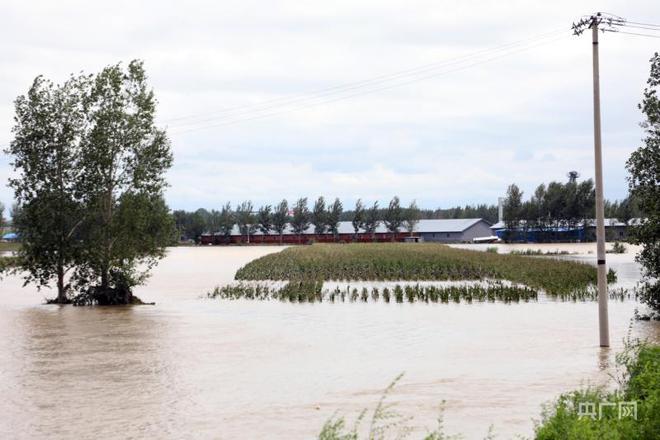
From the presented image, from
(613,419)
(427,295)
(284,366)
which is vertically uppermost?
(613,419)

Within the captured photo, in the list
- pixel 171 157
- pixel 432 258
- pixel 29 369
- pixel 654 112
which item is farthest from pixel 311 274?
pixel 29 369

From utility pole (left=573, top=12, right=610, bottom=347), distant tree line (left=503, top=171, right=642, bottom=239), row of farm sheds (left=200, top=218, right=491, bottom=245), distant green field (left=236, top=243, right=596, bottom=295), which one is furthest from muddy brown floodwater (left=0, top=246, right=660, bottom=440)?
row of farm sheds (left=200, top=218, right=491, bottom=245)

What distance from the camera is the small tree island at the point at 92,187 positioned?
126ft

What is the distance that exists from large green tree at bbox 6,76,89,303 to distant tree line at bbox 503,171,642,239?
12808cm

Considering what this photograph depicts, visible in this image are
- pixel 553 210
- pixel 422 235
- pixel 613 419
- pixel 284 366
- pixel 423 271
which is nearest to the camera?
pixel 613 419

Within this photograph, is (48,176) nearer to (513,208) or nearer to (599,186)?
(599,186)

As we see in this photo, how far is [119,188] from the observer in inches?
1558

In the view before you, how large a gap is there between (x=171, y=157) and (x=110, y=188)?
3.46m

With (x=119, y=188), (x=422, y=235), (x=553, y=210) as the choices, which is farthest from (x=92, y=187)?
(x=422, y=235)

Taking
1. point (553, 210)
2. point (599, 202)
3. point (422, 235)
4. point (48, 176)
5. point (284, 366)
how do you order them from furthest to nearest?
1. point (422, 235)
2. point (553, 210)
3. point (48, 176)
4. point (599, 202)
5. point (284, 366)

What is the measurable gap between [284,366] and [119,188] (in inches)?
879

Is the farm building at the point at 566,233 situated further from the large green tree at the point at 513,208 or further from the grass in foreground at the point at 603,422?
the grass in foreground at the point at 603,422

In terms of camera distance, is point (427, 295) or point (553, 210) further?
point (553, 210)

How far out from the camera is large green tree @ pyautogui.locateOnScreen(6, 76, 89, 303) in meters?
38.4
